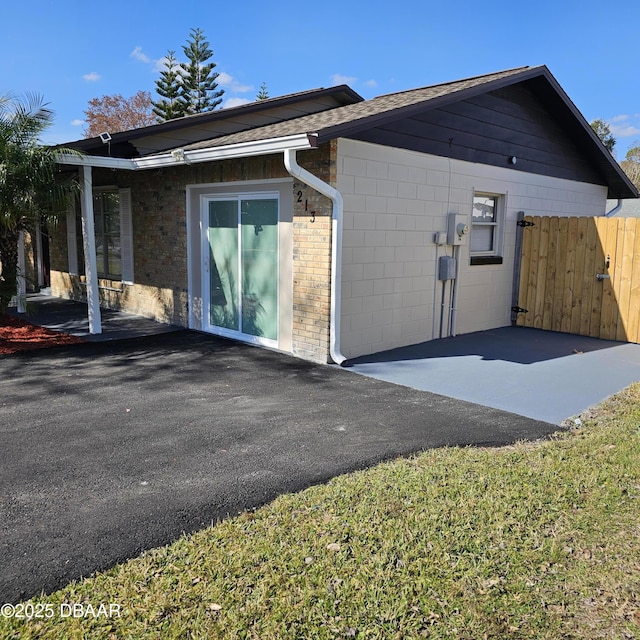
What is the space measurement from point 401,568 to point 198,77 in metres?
40.0

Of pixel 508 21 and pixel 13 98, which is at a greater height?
pixel 508 21

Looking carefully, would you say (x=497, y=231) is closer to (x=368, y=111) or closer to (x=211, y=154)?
(x=368, y=111)

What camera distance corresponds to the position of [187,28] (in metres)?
36.8

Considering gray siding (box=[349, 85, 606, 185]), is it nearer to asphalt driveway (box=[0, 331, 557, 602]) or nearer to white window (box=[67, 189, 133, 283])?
asphalt driveway (box=[0, 331, 557, 602])

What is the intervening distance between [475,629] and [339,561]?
0.77 metres

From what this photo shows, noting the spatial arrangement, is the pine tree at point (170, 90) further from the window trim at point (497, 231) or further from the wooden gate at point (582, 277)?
the wooden gate at point (582, 277)

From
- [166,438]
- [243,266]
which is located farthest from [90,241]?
[166,438]

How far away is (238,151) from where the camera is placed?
7.38 metres

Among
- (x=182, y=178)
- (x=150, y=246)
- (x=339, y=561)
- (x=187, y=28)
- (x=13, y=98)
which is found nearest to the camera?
(x=339, y=561)

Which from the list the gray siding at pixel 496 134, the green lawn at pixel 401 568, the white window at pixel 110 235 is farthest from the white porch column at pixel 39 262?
the green lawn at pixel 401 568

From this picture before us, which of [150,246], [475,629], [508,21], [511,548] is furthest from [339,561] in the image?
[508,21]

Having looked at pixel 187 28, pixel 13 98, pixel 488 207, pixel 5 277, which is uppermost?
pixel 187 28

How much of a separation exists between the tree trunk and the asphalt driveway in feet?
5.93

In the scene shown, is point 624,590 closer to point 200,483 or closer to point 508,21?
point 200,483
